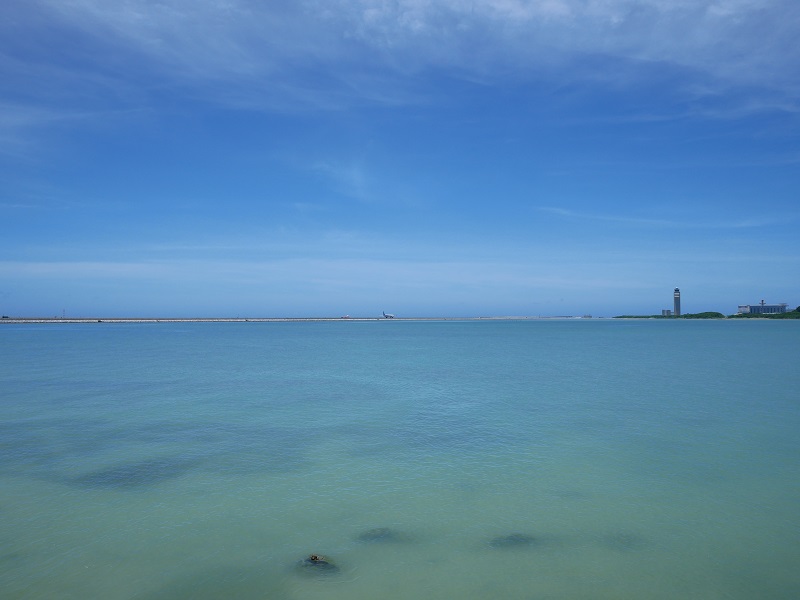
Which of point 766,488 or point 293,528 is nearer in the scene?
point 293,528

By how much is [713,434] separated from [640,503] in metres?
6.82

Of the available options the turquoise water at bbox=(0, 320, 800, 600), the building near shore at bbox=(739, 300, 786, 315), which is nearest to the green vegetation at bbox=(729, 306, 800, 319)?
the building near shore at bbox=(739, 300, 786, 315)

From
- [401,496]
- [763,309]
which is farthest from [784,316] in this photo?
[401,496]

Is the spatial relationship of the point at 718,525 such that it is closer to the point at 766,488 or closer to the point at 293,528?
the point at 766,488

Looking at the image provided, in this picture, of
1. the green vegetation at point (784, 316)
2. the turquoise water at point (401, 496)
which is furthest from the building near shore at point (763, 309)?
the turquoise water at point (401, 496)

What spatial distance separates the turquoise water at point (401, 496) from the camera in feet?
23.2

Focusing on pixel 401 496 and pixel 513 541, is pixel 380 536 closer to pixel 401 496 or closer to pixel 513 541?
pixel 401 496

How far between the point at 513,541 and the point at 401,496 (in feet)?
8.45

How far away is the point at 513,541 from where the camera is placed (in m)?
8.15

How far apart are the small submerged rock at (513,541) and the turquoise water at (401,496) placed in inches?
1.5

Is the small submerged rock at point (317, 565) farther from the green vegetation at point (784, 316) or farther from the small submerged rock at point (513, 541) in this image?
the green vegetation at point (784, 316)

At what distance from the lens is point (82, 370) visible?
31.2m

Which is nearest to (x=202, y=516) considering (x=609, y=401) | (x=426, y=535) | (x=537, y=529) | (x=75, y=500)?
(x=75, y=500)

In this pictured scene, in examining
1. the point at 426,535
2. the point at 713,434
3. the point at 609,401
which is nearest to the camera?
the point at 426,535
